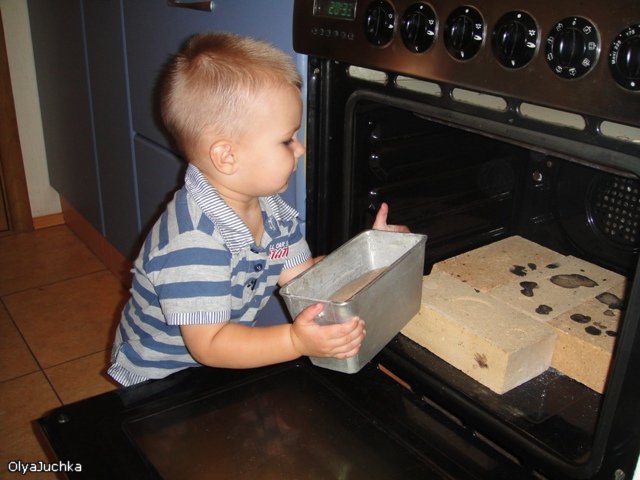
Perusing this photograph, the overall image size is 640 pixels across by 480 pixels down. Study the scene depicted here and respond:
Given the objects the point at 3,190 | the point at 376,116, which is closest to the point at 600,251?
the point at 376,116

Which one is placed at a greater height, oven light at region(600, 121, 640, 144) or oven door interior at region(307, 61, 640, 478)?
oven light at region(600, 121, 640, 144)

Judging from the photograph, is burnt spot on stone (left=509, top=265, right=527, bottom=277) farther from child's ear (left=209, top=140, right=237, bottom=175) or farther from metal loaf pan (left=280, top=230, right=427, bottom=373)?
child's ear (left=209, top=140, right=237, bottom=175)

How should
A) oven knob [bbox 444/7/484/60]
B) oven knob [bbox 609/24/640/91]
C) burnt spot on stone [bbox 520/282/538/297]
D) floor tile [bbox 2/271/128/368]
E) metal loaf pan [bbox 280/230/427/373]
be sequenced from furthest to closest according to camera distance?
floor tile [bbox 2/271/128/368], burnt spot on stone [bbox 520/282/538/297], metal loaf pan [bbox 280/230/427/373], oven knob [bbox 444/7/484/60], oven knob [bbox 609/24/640/91]

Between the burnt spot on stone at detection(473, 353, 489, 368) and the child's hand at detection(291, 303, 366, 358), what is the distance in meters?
0.18

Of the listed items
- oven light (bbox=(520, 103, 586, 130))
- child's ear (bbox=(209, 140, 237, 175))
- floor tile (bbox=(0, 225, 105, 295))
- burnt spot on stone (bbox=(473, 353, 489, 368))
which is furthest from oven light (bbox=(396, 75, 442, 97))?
floor tile (bbox=(0, 225, 105, 295))

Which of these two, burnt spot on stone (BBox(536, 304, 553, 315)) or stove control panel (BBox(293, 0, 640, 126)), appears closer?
stove control panel (BBox(293, 0, 640, 126))

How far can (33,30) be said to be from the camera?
2.10 metres

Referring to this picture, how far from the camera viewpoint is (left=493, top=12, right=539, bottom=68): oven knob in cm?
54

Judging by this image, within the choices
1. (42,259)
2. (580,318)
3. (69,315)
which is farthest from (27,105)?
(580,318)

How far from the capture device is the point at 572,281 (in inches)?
36.0

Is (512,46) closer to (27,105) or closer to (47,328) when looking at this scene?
(47,328)

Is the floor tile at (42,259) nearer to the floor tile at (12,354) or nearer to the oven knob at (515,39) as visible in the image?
the floor tile at (12,354)

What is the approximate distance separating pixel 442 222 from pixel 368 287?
1.12ft

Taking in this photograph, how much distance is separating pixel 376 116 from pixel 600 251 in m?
0.39
